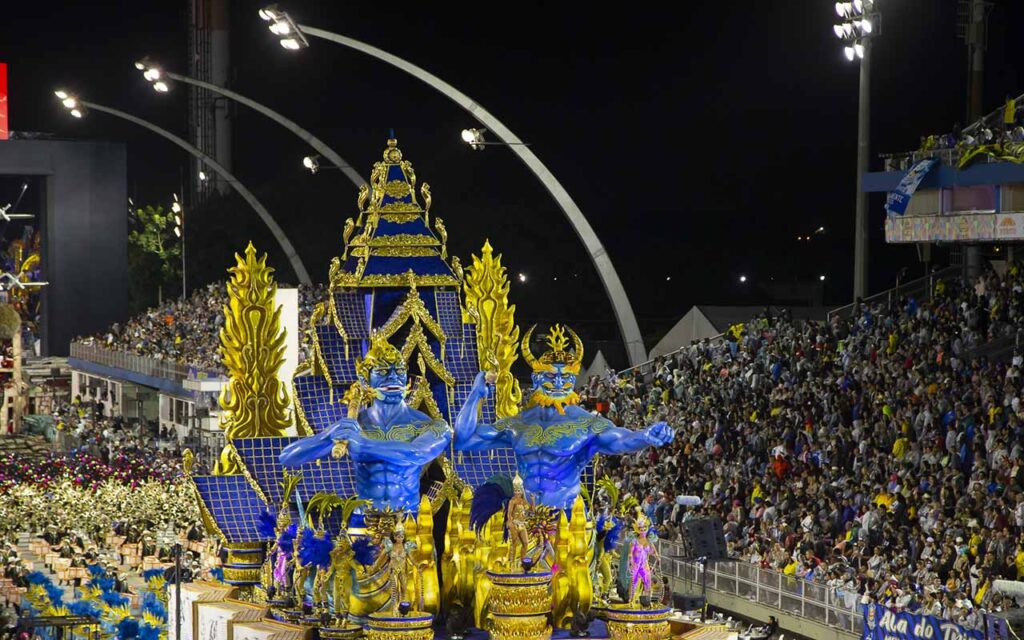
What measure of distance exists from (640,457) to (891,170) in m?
6.05

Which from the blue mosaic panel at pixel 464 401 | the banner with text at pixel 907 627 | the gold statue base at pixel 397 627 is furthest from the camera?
the banner with text at pixel 907 627

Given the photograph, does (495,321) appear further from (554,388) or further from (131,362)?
(131,362)

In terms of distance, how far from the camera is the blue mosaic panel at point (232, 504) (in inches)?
600

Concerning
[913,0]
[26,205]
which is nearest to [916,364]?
[913,0]

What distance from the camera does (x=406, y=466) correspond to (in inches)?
534

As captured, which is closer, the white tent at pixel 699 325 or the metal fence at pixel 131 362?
the white tent at pixel 699 325

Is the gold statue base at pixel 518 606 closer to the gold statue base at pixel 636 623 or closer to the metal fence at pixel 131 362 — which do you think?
the gold statue base at pixel 636 623

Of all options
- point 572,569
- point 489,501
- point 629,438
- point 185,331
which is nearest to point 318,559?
point 489,501

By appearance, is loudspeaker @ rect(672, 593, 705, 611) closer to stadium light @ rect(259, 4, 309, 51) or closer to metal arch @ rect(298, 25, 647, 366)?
metal arch @ rect(298, 25, 647, 366)

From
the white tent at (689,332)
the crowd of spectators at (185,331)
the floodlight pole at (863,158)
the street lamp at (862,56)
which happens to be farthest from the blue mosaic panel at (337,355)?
the crowd of spectators at (185,331)

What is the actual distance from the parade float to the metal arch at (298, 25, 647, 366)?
1089 centimetres

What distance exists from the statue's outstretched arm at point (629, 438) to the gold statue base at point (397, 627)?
2.08m

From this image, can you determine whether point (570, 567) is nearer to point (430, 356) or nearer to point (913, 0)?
point (430, 356)

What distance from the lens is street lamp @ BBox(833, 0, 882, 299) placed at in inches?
1184
